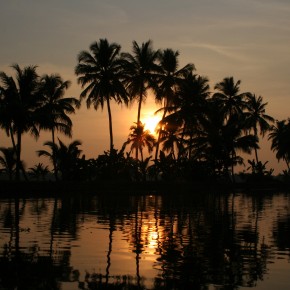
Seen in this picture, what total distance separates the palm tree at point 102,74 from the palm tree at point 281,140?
29.5 meters

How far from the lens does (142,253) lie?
12094 millimetres

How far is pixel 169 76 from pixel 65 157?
13.0 metres

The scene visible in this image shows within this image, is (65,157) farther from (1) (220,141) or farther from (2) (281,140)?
(2) (281,140)

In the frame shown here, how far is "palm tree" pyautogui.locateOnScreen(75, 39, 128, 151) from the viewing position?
45375 millimetres

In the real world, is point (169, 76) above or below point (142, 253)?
above

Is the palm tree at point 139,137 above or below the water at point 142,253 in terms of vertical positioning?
above

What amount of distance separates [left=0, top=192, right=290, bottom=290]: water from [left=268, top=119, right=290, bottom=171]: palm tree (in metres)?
50.4

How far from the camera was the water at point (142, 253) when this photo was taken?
361 inches

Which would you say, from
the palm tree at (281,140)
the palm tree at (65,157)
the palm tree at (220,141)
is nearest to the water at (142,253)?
the palm tree at (65,157)

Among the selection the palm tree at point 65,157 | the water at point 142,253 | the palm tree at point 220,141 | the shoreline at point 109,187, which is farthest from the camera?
the palm tree at point 220,141

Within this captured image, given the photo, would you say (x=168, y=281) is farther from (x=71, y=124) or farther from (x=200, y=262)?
(x=71, y=124)

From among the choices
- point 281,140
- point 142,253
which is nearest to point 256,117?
point 281,140

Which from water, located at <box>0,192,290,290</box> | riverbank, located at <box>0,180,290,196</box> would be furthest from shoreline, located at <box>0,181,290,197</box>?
water, located at <box>0,192,290,290</box>

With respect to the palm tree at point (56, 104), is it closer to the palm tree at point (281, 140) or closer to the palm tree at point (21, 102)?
the palm tree at point (21, 102)
